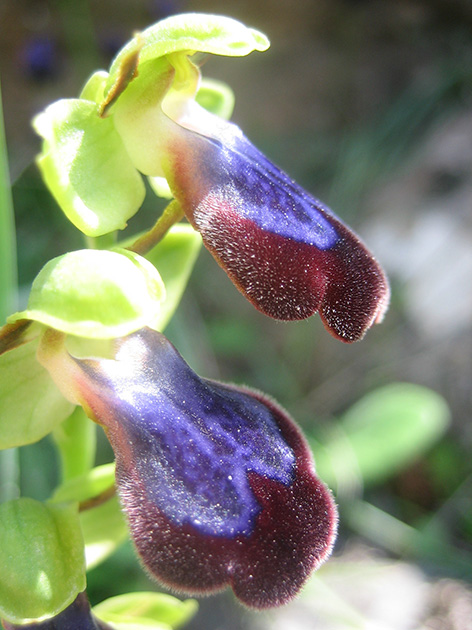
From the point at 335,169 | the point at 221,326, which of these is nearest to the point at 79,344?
the point at 221,326

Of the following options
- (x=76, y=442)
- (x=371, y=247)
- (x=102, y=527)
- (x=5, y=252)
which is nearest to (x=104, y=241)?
(x=5, y=252)

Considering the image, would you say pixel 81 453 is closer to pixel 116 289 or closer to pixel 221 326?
pixel 116 289

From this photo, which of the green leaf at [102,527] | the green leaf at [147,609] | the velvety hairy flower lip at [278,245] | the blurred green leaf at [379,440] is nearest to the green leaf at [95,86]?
the velvety hairy flower lip at [278,245]

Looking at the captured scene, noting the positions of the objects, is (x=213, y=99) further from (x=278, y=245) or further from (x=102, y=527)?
(x=102, y=527)

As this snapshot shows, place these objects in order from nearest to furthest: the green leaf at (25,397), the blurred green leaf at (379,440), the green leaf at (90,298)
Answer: the green leaf at (90,298)
the green leaf at (25,397)
the blurred green leaf at (379,440)

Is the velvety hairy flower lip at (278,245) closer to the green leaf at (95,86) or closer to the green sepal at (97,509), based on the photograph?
the green leaf at (95,86)
